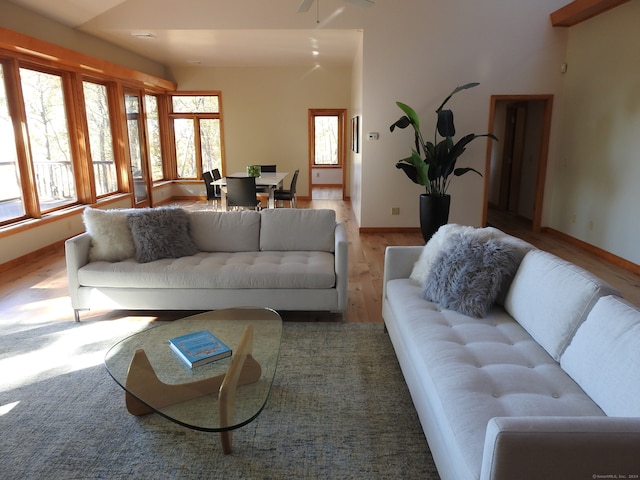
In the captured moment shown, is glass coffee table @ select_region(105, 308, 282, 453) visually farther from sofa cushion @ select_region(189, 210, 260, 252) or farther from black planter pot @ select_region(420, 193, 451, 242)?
black planter pot @ select_region(420, 193, 451, 242)

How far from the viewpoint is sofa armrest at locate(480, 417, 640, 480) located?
115 centimetres

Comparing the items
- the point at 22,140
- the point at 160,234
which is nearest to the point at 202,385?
the point at 160,234

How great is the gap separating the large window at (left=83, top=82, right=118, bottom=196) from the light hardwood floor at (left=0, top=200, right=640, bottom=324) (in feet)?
6.17

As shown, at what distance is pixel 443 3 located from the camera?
5.70 meters

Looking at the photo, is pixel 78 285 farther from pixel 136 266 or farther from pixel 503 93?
pixel 503 93

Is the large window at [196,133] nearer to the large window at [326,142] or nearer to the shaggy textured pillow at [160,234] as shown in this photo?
the large window at [326,142]

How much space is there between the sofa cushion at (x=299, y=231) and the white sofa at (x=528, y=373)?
3.92 ft

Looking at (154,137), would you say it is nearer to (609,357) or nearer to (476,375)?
(476,375)

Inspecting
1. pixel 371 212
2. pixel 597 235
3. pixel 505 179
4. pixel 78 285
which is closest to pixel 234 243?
pixel 78 285

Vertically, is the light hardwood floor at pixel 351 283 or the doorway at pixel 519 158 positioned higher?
the doorway at pixel 519 158

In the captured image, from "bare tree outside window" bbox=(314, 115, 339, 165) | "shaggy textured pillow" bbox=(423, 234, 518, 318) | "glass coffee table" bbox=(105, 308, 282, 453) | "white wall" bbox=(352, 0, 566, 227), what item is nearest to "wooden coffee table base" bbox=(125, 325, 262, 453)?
"glass coffee table" bbox=(105, 308, 282, 453)

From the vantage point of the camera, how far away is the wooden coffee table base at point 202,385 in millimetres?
1759

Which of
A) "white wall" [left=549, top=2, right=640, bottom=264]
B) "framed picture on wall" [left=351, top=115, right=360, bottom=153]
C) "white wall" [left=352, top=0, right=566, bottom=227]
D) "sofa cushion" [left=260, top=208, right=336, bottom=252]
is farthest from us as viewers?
"framed picture on wall" [left=351, top=115, right=360, bottom=153]

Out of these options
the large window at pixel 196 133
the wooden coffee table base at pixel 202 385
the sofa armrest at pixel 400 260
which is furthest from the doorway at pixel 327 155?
the wooden coffee table base at pixel 202 385
